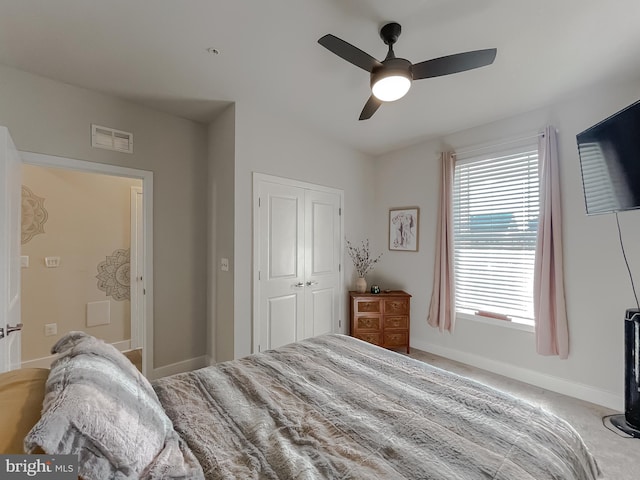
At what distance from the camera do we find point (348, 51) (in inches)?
64.8

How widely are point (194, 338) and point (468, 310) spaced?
128 inches

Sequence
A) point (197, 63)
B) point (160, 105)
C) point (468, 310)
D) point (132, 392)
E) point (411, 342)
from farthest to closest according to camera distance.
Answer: point (411, 342) < point (468, 310) < point (160, 105) < point (197, 63) < point (132, 392)

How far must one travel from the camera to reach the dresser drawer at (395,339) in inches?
144

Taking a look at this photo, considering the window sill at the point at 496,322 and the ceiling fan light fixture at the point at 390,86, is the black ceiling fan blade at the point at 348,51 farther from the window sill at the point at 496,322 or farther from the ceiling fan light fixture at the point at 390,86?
the window sill at the point at 496,322

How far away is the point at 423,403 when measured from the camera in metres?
1.30

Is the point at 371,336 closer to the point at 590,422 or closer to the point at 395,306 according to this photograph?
the point at 395,306

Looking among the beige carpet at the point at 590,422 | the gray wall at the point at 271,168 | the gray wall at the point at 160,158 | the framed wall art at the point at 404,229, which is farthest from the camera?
the framed wall art at the point at 404,229

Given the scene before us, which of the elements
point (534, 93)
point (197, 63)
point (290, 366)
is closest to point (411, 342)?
point (290, 366)

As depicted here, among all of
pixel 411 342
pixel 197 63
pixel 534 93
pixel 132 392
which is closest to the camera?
pixel 132 392

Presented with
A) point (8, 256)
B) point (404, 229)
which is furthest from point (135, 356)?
point (404, 229)

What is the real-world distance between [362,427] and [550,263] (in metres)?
2.67

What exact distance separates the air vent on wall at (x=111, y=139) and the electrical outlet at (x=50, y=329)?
2.13 m

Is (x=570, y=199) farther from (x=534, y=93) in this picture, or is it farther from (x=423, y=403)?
(x=423, y=403)

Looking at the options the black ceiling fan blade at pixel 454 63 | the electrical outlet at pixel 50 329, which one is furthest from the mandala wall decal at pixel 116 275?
the black ceiling fan blade at pixel 454 63
